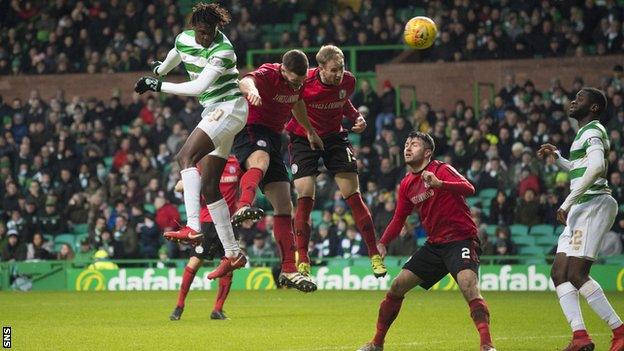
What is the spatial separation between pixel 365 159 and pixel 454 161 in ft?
6.71

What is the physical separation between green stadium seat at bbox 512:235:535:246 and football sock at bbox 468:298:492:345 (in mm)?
12257

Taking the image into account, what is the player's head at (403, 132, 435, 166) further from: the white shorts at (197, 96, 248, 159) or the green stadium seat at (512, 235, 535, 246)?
the green stadium seat at (512, 235, 535, 246)

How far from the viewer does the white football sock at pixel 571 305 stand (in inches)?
435

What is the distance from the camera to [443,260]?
10914mm

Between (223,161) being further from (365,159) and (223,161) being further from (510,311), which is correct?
(365,159)

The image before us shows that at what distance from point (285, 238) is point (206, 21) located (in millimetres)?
2486

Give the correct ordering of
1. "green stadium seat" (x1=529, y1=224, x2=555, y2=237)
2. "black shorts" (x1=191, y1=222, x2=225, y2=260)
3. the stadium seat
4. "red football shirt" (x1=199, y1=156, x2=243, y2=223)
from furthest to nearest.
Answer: the stadium seat
"green stadium seat" (x1=529, y1=224, x2=555, y2=237)
"red football shirt" (x1=199, y1=156, x2=243, y2=223)
"black shorts" (x1=191, y1=222, x2=225, y2=260)

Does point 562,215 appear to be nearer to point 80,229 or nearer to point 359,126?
point 359,126

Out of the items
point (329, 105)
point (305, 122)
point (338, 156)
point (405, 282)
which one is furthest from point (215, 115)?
point (405, 282)

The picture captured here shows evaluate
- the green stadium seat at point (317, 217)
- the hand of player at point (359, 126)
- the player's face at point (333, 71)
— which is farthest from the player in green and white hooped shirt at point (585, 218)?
the green stadium seat at point (317, 217)

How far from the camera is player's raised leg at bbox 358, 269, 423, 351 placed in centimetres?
1098

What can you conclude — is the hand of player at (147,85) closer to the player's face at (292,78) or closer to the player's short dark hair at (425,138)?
the player's face at (292,78)

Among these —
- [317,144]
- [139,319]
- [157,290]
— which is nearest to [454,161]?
[157,290]

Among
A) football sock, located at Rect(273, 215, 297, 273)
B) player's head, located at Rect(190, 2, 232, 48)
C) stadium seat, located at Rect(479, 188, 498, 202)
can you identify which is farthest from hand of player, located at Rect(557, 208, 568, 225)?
stadium seat, located at Rect(479, 188, 498, 202)
